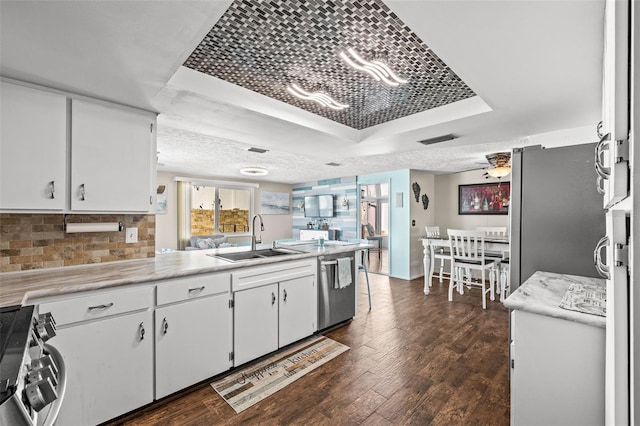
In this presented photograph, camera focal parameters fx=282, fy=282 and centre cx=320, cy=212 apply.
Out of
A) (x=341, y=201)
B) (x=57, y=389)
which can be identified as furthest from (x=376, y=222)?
(x=57, y=389)

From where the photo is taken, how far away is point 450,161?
4.66 m

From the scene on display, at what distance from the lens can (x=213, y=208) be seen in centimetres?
702

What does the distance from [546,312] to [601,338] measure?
0.18 metres

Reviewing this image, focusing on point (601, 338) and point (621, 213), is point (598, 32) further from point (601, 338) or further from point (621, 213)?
point (601, 338)

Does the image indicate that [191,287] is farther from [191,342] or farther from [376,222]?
[376,222]

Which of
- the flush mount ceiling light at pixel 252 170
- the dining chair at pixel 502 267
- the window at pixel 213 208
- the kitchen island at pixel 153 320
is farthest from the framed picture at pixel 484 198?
the window at pixel 213 208

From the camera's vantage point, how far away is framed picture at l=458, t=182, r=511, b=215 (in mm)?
5277

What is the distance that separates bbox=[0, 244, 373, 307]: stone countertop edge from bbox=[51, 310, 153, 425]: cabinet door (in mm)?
223

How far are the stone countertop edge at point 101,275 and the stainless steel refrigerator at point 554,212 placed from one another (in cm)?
189

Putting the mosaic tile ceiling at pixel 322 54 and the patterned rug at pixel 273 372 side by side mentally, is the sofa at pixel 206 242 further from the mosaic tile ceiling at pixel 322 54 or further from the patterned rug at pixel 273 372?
the mosaic tile ceiling at pixel 322 54

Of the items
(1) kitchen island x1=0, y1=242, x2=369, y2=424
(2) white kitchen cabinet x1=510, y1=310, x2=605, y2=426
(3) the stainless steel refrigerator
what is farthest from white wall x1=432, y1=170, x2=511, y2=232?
(2) white kitchen cabinet x1=510, y1=310, x2=605, y2=426

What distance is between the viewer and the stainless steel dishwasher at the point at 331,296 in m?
2.97

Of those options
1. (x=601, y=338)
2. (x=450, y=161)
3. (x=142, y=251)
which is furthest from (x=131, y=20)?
(x=450, y=161)

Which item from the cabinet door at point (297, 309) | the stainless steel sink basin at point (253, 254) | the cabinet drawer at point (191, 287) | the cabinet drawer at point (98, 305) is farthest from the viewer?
the stainless steel sink basin at point (253, 254)
